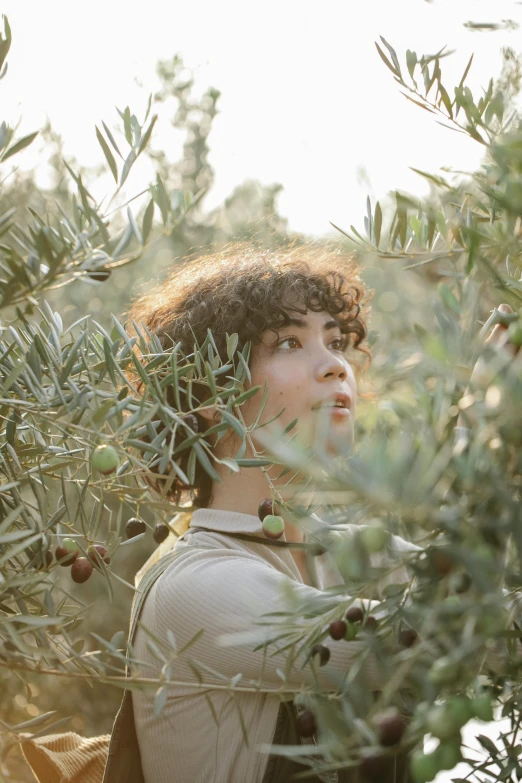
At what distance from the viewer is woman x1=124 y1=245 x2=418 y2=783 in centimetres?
137

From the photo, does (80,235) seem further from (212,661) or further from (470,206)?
(212,661)

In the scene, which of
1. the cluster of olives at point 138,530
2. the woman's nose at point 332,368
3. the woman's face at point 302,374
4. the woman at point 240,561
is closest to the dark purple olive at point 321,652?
the woman at point 240,561

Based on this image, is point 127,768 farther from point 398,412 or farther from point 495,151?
point 495,151

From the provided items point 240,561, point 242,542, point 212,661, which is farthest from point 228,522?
Answer: point 212,661

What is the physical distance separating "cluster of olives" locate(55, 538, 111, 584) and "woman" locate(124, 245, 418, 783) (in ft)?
0.43

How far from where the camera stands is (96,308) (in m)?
4.47

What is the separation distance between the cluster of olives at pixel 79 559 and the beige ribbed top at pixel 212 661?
8.0 inches

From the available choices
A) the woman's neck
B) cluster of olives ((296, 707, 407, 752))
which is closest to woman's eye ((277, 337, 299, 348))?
the woman's neck

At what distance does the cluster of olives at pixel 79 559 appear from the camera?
3.67 feet

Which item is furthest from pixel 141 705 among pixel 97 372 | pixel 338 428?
pixel 97 372

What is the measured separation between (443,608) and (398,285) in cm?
531

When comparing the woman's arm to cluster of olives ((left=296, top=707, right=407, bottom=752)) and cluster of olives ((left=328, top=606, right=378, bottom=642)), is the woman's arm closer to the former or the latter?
cluster of olives ((left=328, top=606, right=378, bottom=642))

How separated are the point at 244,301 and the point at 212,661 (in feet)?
2.54

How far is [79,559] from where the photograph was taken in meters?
1.19
